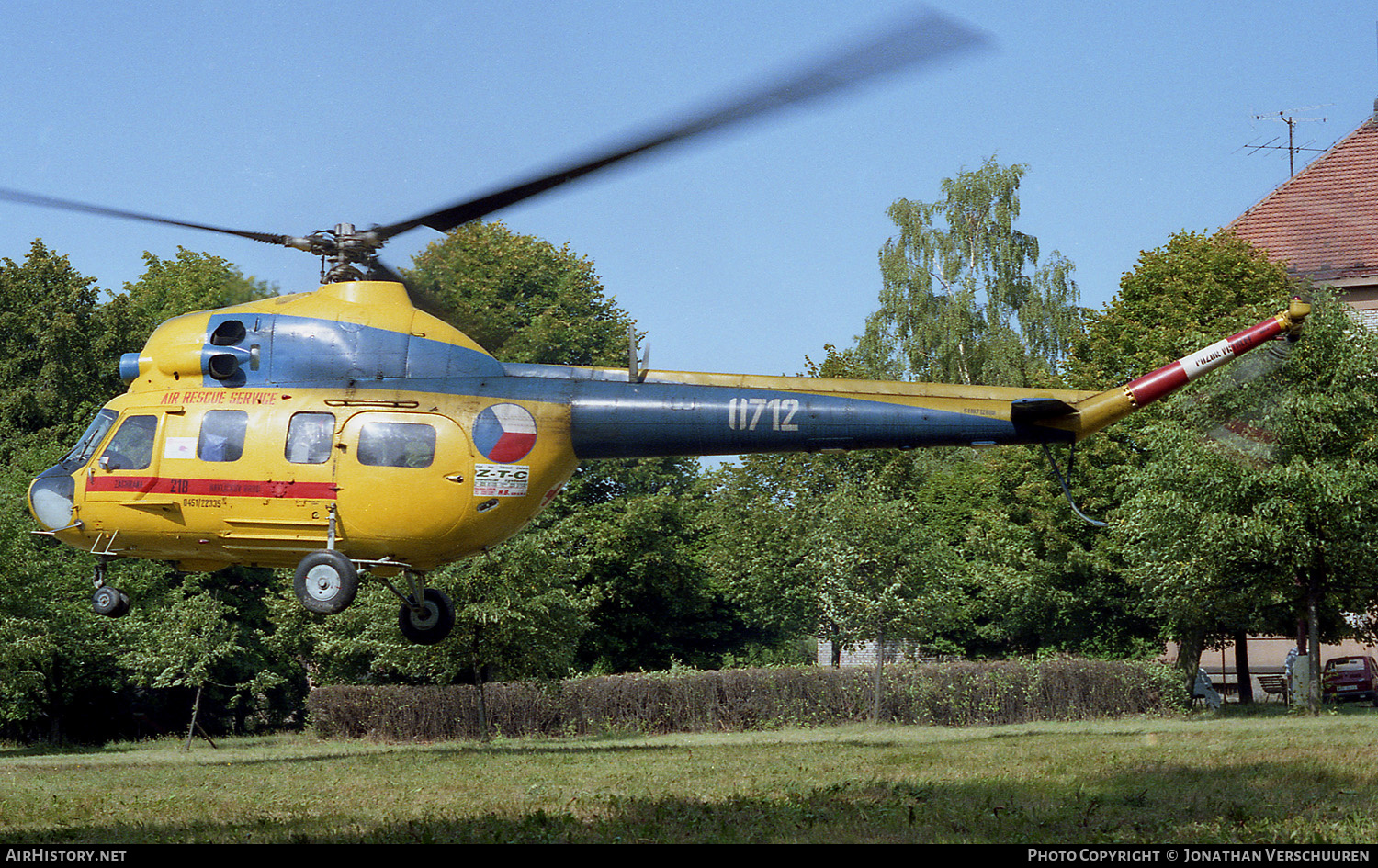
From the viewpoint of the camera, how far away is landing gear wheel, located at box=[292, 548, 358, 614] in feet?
46.0

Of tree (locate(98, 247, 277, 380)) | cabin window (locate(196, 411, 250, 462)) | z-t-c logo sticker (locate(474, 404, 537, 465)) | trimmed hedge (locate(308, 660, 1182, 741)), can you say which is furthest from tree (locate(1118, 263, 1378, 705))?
tree (locate(98, 247, 277, 380))

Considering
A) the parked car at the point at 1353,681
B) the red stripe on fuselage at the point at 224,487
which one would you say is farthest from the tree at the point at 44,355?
the parked car at the point at 1353,681

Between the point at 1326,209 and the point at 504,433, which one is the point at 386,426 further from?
the point at 1326,209

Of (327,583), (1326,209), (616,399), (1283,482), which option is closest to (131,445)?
(327,583)

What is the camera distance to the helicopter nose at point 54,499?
599 inches

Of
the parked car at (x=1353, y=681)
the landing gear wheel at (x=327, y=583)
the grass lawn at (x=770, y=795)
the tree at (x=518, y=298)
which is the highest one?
the tree at (x=518, y=298)

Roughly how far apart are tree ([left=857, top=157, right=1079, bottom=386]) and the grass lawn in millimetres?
35718

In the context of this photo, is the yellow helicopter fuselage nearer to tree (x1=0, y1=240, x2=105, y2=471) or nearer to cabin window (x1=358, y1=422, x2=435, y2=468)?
cabin window (x1=358, y1=422, x2=435, y2=468)

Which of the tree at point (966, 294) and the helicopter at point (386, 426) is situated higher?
the tree at point (966, 294)

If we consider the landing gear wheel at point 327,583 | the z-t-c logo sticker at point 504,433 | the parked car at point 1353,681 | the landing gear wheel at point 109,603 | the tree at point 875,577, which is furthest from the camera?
the parked car at point 1353,681

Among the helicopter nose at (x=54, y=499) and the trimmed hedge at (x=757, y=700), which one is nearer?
the helicopter nose at (x=54, y=499)

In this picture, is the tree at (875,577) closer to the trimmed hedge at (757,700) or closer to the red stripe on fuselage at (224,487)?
the trimmed hedge at (757,700)

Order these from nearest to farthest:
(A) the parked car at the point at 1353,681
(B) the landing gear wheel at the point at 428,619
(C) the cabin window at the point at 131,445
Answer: (C) the cabin window at the point at 131,445, (B) the landing gear wheel at the point at 428,619, (A) the parked car at the point at 1353,681

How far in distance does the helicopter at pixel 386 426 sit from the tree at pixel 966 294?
3997cm
